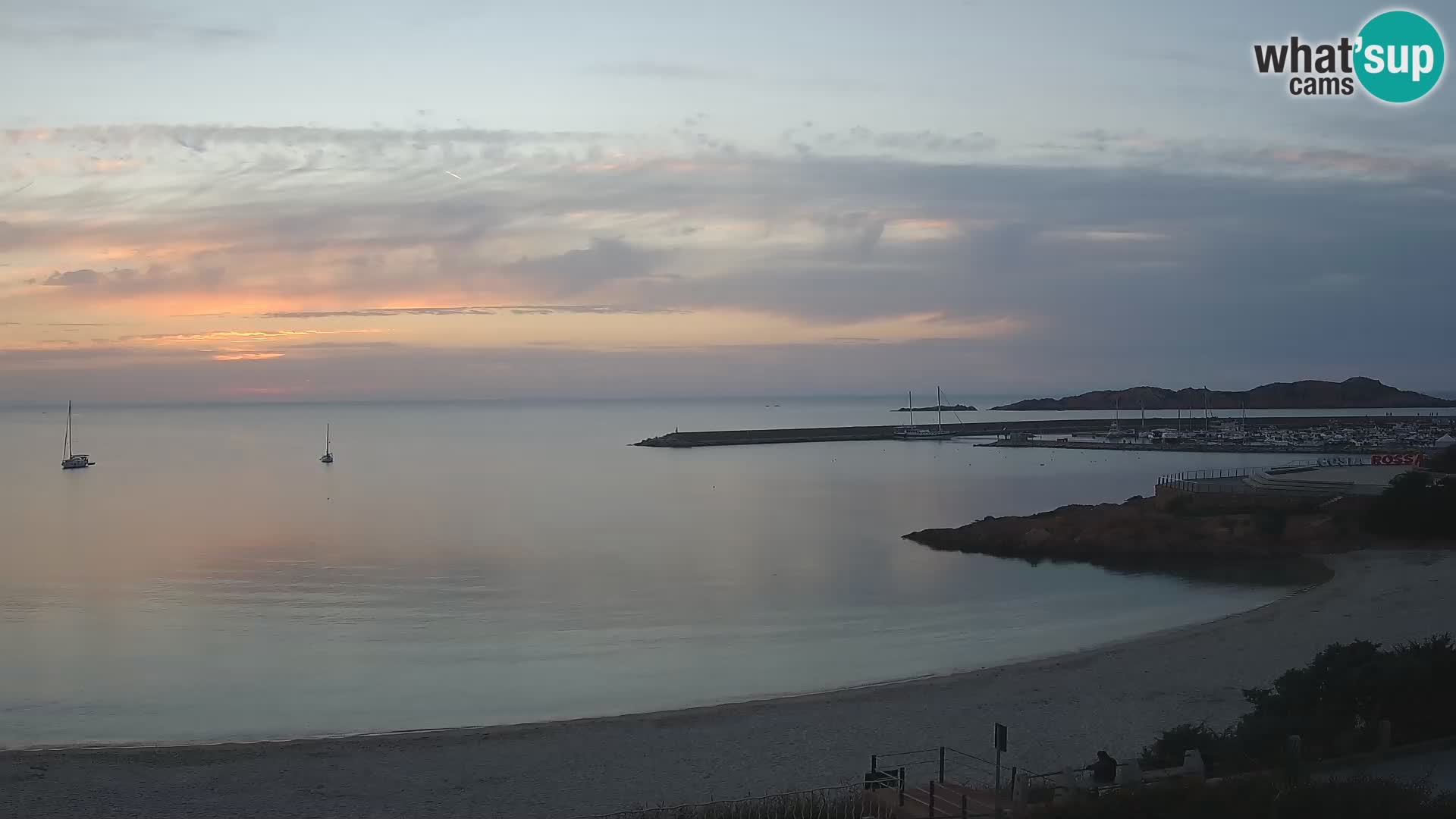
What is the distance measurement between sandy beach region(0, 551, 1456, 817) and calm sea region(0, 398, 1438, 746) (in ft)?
5.13

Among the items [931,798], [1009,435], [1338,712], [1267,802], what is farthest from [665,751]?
[1009,435]

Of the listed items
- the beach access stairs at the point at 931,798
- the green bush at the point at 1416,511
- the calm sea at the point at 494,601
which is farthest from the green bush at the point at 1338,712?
the green bush at the point at 1416,511

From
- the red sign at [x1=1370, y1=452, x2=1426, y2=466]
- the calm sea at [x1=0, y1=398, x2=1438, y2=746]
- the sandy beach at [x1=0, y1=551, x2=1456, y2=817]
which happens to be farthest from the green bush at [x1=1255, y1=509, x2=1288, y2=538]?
the sandy beach at [x1=0, y1=551, x2=1456, y2=817]

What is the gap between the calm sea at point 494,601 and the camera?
19.8m

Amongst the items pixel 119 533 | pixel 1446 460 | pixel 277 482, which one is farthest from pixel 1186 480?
pixel 277 482

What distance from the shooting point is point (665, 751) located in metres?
15.6

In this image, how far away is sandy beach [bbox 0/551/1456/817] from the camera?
45.0 feet

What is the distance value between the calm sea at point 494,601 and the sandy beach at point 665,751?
1.56m

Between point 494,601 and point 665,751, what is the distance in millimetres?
15025

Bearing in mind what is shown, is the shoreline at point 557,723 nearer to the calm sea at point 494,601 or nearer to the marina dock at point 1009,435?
the calm sea at point 494,601

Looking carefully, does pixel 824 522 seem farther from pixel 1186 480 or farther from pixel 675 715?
pixel 675 715

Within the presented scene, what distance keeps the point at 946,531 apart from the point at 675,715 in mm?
24386

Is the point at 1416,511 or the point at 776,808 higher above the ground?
the point at 1416,511

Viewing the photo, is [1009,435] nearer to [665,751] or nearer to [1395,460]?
[1395,460]
